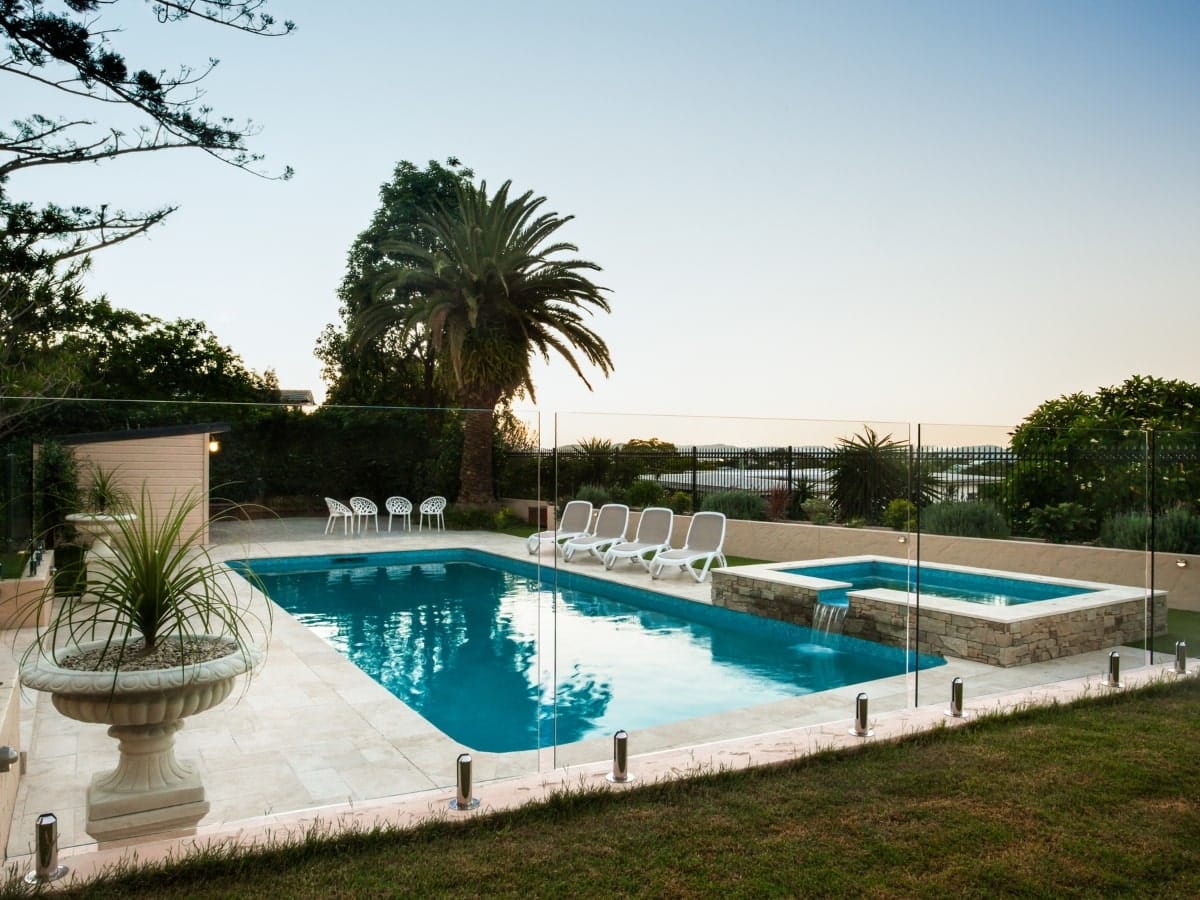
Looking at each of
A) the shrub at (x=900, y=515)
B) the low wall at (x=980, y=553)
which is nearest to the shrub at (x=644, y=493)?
the low wall at (x=980, y=553)

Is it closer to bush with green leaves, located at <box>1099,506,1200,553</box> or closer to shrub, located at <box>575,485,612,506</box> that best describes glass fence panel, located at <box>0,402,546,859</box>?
shrub, located at <box>575,485,612,506</box>

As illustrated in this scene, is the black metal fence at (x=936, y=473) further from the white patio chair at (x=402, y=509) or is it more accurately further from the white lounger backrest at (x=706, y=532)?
the white patio chair at (x=402, y=509)

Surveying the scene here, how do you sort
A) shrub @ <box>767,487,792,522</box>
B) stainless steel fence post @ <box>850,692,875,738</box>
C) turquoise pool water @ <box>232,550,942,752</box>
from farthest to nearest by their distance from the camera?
1. shrub @ <box>767,487,792,522</box>
2. stainless steel fence post @ <box>850,692,875,738</box>
3. turquoise pool water @ <box>232,550,942,752</box>

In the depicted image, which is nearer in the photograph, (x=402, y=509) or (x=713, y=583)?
(x=402, y=509)

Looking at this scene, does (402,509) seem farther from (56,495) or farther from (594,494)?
(56,495)

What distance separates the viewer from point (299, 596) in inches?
166

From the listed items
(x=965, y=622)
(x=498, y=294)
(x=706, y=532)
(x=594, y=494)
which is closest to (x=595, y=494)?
(x=594, y=494)

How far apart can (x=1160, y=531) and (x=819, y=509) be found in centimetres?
315

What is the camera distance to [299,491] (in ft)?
13.5

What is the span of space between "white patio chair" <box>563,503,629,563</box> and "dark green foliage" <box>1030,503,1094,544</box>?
3.44 m

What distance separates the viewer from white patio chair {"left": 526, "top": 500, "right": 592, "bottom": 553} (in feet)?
14.8

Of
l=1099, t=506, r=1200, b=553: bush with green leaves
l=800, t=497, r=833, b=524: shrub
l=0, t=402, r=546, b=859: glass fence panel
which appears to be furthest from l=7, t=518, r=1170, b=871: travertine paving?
l=1099, t=506, r=1200, b=553: bush with green leaves

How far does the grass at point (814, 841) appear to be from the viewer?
9.85 feet

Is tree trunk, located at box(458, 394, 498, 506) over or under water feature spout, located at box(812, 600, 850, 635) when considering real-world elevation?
over
